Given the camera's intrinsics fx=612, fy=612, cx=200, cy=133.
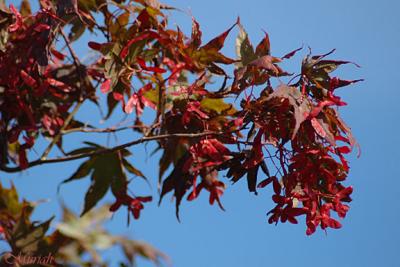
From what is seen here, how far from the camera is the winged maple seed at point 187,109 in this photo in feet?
3.56

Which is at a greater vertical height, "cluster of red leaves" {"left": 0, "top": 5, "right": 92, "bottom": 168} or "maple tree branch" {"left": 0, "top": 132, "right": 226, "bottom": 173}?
"cluster of red leaves" {"left": 0, "top": 5, "right": 92, "bottom": 168}

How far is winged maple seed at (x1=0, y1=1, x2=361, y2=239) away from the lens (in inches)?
42.7

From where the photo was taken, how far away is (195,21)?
123 centimetres

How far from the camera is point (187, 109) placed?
121 centimetres

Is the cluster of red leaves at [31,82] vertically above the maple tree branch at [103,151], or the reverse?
the cluster of red leaves at [31,82]

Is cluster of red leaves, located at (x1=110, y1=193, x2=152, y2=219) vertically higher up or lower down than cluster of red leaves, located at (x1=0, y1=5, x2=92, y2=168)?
lower down

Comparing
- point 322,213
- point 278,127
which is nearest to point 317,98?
point 278,127

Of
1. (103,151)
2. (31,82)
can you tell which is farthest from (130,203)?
(31,82)

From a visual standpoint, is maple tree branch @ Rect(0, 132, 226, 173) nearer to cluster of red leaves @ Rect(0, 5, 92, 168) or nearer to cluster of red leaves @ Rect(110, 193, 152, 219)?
cluster of red leaves @ Rect(0, 5, 92, 168)

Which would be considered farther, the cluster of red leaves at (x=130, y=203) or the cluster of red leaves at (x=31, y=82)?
the cluster of red leaves at (x=130, y=203)

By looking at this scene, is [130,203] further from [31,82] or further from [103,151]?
Result: [31,82]

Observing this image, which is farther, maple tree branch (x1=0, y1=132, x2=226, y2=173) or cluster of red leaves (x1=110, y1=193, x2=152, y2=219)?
cluster of red leaves (x1=110, y1=193, x2=152, y2=219)

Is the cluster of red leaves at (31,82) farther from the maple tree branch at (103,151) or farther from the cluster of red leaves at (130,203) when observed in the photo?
the cluster of red leaves at (130,203)

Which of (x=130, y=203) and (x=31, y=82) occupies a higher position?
(x=31, y=82)
